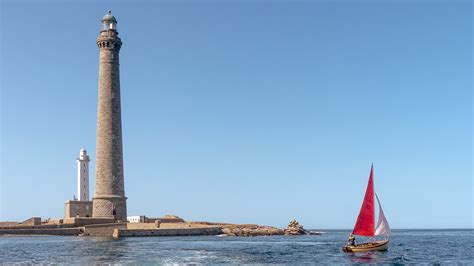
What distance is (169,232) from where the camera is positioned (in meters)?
69.7

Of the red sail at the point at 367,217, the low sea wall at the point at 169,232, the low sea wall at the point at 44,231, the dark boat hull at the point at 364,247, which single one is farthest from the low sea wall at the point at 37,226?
the red sail at the point at 367,217

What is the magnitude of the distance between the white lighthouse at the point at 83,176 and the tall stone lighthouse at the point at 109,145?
12400 mm

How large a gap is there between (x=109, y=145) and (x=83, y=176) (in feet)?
54.3

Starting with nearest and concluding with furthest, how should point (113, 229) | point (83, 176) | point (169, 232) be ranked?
1. point (113, 229)
2. point (169, 232)
3. point (83, 176)

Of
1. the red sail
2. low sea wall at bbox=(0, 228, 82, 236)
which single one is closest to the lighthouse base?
low sea wall at bbox=(0, 228, 82, 236)

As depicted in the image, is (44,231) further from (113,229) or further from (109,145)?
(109,145)

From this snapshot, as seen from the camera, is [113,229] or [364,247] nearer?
[364,247]

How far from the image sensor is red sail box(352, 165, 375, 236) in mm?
44406

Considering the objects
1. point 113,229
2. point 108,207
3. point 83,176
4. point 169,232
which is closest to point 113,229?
point 113,229

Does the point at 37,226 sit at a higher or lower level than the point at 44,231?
higher

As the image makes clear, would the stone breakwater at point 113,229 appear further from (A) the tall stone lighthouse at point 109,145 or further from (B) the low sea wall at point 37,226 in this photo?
(A) the tall stone lighthouse at point 109,145

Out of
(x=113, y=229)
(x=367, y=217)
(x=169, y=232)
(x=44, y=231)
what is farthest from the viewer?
(x=44, y=231)

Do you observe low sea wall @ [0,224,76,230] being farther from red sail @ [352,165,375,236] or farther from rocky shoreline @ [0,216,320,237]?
red sail @ [352,165,375,236]

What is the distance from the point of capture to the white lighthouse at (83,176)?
83.2 meters
